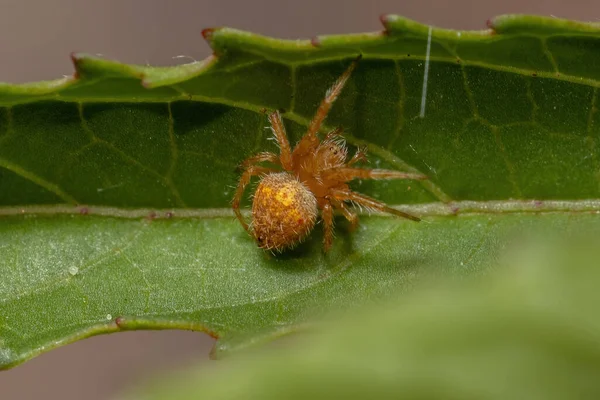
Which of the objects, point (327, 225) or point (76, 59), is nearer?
point (76, 59)

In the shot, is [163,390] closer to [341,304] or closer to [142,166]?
[341,304]

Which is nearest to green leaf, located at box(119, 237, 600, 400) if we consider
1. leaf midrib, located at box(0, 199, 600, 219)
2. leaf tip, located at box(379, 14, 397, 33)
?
leaf tip, located at box(379, 14, 397, 33)

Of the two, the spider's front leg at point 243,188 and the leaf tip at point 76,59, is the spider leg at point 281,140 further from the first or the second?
the leaf tip at point 76,59

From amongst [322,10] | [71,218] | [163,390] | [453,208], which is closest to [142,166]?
[71,218]

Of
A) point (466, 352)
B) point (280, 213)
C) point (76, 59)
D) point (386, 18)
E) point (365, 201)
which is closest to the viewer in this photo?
point (466, 352)

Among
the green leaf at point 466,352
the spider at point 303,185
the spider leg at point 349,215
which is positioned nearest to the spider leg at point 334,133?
the spider at point 303,185

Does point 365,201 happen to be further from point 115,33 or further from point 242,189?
point 115,33

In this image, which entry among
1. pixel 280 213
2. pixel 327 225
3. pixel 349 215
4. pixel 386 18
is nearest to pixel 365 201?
pixel 349 215
